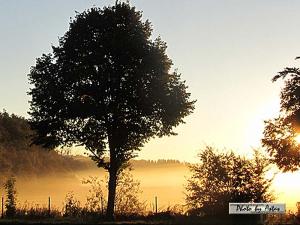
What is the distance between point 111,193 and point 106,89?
9.04 m

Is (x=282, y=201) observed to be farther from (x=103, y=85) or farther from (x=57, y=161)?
(x=57, y=161)

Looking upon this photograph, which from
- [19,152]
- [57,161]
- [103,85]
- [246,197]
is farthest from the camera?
[57,161]

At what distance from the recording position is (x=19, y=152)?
139 meters

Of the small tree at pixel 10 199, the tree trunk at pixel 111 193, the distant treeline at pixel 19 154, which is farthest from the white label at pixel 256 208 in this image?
the distant treeline at pixel 19 154

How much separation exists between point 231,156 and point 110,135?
10.9 m

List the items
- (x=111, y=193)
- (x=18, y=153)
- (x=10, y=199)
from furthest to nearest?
(x=18, y=153), (x=10, y=199), (x=111, y=193)

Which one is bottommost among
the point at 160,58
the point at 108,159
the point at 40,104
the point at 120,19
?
the point at 108,159

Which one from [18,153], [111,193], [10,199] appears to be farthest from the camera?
[18,153]

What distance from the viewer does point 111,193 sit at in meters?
52.8

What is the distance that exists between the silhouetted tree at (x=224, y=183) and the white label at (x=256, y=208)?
92 cm

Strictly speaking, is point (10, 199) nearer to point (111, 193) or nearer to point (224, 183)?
point (111, 193)

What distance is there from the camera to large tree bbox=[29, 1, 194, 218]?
5269 centimetres

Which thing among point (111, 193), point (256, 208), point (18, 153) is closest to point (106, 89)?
point (111, 193)

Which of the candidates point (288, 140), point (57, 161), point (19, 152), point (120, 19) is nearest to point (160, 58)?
point (120, 19)
